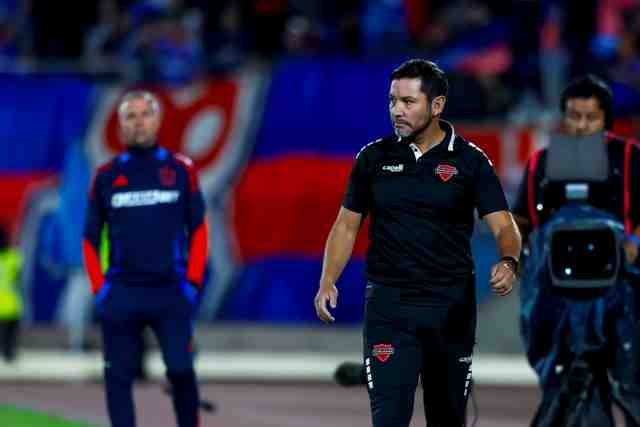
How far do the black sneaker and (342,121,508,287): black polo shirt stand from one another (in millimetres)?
659

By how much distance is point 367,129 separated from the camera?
21484mm

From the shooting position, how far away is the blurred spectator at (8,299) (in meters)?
21.0

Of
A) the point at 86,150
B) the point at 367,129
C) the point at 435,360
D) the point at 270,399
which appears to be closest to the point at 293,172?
the point at 367,129

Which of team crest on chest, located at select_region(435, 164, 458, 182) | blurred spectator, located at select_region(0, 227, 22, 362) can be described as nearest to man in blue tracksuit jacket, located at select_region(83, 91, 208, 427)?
team crest on chest, located at select_region(435, 164, 458, 182)

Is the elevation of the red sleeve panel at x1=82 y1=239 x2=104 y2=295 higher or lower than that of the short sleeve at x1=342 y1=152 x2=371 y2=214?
lower

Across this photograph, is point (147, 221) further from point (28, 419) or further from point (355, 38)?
point (355, 38)

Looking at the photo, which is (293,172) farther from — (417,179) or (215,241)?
(417,179)

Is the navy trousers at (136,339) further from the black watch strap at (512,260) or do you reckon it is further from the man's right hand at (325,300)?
the black watch strap at (512,260)

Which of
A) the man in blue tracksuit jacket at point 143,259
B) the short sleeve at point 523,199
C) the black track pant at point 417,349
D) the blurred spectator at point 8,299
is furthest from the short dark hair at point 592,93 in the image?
the blurred spectator at point 8,299

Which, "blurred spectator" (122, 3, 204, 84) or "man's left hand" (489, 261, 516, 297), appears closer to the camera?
"man's left hand" (489, 261, 516, 297)

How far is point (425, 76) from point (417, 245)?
77 cm

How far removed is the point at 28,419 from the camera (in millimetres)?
14391

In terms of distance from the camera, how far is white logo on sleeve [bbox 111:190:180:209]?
34.7 feet

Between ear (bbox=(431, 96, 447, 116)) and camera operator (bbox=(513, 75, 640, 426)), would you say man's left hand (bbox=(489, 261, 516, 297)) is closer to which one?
ear (bbox=(431, 96, 447, 116))
